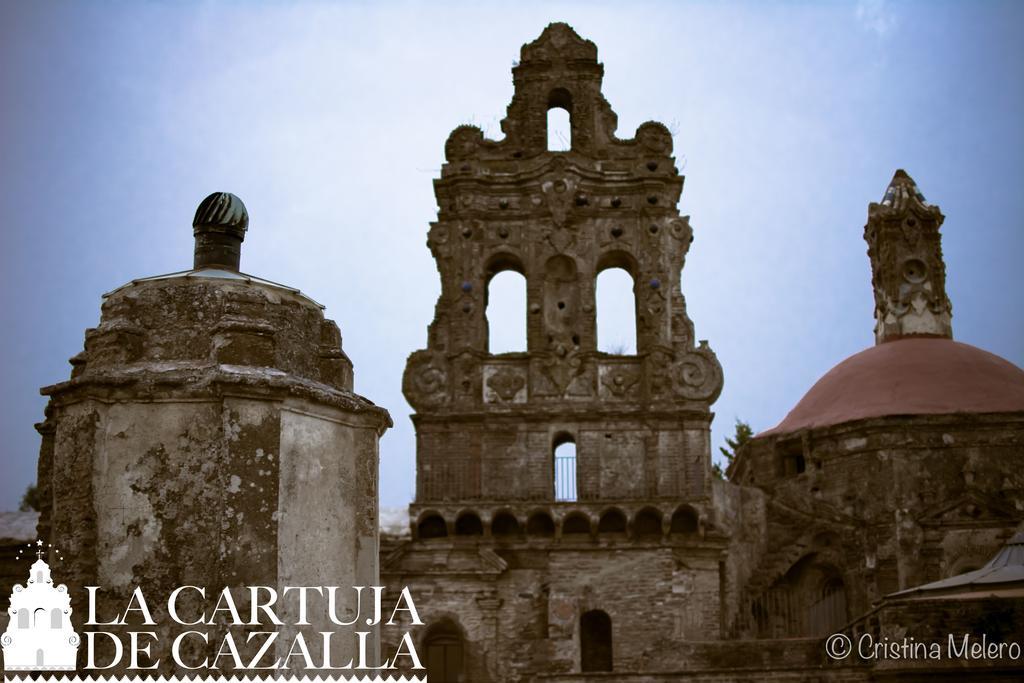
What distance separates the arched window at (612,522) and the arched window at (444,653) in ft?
10.7

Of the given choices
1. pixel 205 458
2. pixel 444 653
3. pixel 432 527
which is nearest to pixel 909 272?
pixel 432 527

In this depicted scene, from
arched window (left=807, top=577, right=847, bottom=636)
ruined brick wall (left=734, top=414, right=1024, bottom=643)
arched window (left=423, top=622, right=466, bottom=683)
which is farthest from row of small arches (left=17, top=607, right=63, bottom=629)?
arched window (left=807, top=577, right=847, bottom=636)

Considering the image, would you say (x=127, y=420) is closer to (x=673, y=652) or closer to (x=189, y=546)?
(x=189, y=546)

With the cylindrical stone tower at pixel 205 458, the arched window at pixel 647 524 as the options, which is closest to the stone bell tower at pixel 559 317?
Result: the arched window at pixel 647 524

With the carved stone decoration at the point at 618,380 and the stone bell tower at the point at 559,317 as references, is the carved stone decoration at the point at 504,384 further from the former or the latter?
the carved stone decoration at the point at 618,380

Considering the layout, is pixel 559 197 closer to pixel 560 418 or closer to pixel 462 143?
pixel 462 143

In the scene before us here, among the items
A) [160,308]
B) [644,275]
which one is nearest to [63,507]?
[160,308]

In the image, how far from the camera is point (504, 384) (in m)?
26.7

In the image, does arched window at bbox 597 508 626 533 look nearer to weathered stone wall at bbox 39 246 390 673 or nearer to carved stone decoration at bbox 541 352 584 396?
carved stone decoration at bbox 541 352 584 396

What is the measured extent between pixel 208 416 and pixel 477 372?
20212 millimetres

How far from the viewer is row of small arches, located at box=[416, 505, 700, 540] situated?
25625mm

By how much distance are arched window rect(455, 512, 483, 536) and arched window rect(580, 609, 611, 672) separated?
2.46 metres

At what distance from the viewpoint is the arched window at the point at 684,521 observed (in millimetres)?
25719

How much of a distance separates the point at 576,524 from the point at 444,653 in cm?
330
